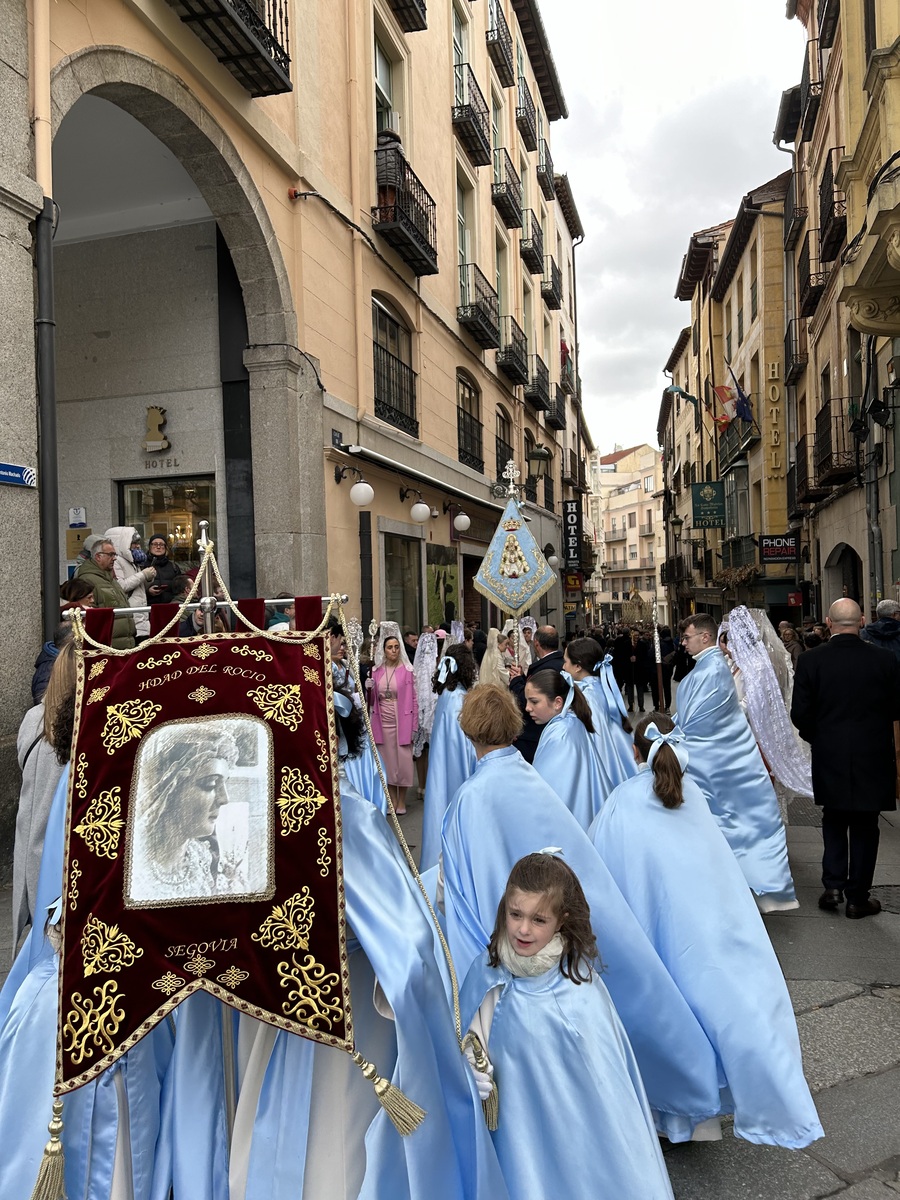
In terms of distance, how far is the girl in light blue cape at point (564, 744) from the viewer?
4.65 m

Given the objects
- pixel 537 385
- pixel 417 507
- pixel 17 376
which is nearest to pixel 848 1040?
pixel 17 376

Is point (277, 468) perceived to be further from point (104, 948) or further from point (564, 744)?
point (104, 948)

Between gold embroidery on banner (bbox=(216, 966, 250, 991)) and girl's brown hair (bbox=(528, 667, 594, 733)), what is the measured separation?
2.54 m

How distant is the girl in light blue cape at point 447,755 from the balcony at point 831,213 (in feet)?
39.8

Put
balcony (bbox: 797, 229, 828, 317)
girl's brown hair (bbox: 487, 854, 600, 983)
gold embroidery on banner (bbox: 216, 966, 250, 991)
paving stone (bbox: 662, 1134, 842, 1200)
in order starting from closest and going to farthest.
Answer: gold embroidery on banner (bbox: 216, 966, 250, 991), girl's brown hair (bbox: 487, 854, 600, 983), paving stone (bbox: 662, 1134, 842, 1200), balcony (bbox: 797, 229, 828, 317)

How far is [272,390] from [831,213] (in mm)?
11271

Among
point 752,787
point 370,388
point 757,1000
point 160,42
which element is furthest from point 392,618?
point 757,1000

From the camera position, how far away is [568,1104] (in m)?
2.48

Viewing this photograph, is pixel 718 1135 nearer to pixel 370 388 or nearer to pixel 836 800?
pixel 836 800

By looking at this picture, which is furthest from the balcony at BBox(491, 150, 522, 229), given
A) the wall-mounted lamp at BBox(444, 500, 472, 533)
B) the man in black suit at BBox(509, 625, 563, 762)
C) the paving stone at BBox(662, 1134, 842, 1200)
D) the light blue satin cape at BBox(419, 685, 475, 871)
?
the paving stone at BBox(662, 1134, 842, 1200)

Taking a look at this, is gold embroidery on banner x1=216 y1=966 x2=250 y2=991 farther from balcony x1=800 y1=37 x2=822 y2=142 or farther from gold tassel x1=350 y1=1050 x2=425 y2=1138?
balcony x1=800 y1=37 x2=822 y2=142

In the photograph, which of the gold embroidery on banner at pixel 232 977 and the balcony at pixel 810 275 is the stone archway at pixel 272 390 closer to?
the gold embroidery on banner at pixel 232 977

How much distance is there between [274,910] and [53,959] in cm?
83

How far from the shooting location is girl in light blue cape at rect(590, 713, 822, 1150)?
3061mm
